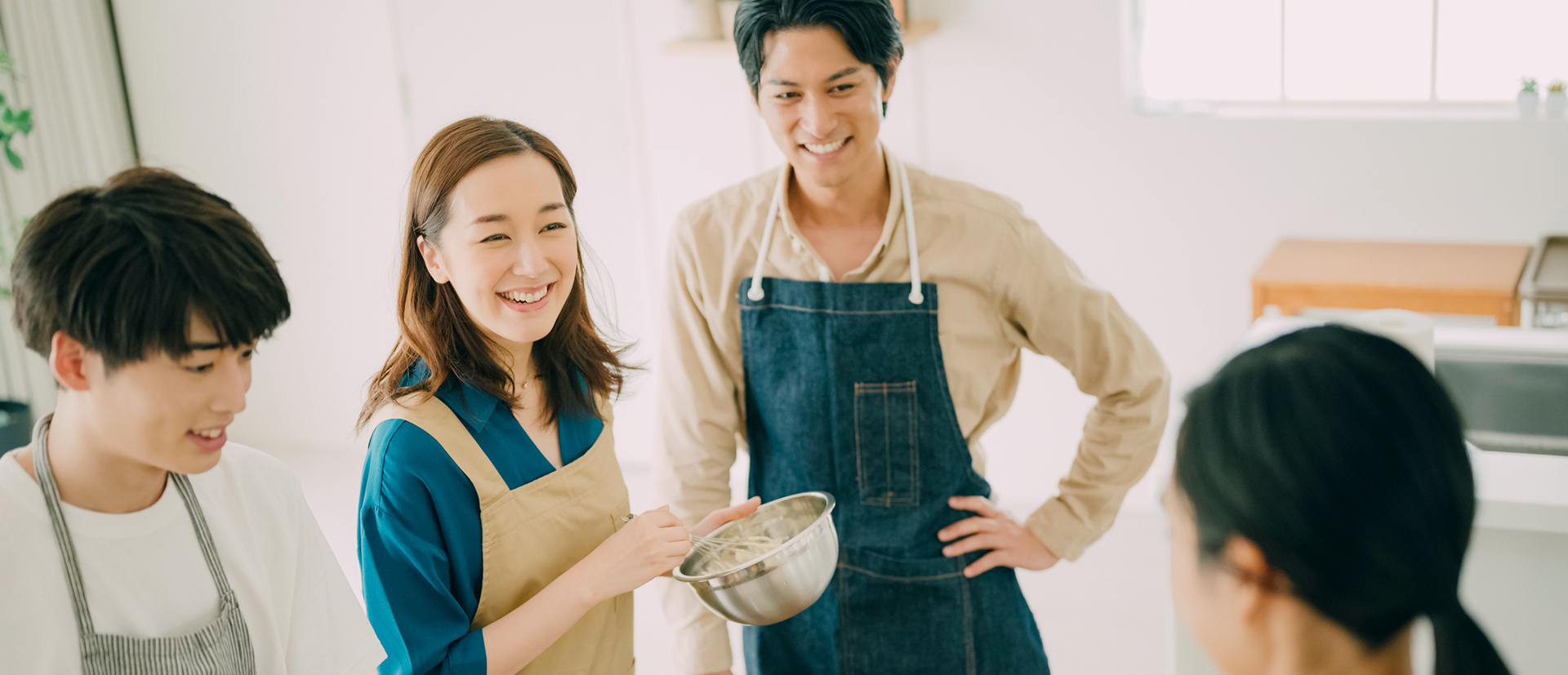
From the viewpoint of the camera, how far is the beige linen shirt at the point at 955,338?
5.24 feet

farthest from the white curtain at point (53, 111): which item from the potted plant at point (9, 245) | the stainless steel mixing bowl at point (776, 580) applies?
the stainless steel mixing bowl at point (776, 580)

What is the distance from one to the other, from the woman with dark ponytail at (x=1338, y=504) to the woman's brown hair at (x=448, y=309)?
Result: 773 millimetres

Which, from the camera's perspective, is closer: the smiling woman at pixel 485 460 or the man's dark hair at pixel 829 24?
the smiling woman at pixel 485 460

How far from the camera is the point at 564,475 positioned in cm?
135

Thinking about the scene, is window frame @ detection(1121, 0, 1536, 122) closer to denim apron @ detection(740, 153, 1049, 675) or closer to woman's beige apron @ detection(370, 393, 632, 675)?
denim apron @ detection(740, 153, 1049, 675)

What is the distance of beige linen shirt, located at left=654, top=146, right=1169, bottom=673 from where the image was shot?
62.9 inches

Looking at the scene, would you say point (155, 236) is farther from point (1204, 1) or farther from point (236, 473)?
point (1204, 1)

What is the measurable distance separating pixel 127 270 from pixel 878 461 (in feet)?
3.26

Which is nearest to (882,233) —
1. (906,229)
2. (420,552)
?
(906,229)

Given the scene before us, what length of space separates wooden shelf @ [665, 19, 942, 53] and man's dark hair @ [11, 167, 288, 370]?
2.73 m

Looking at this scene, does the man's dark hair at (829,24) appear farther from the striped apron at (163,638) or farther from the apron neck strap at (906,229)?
the striped apron at (163,638)

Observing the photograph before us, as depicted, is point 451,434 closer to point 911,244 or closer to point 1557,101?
point 911,244

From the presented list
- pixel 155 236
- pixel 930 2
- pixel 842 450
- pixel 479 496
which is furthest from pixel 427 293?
pixel 930 2

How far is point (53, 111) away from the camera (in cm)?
436
